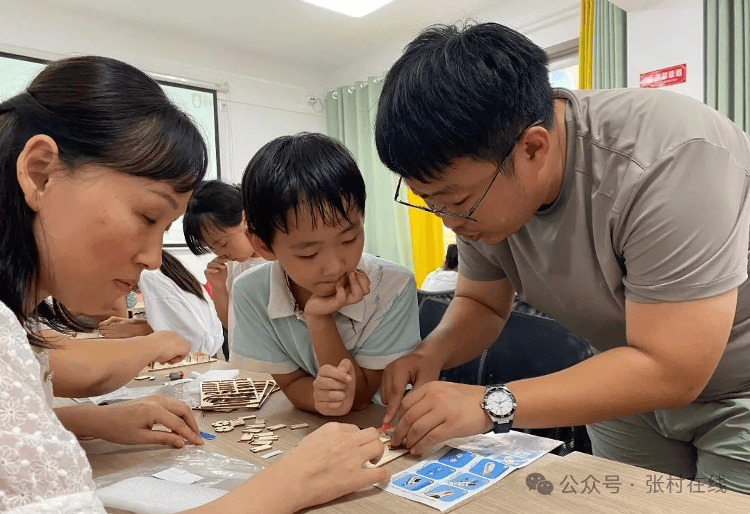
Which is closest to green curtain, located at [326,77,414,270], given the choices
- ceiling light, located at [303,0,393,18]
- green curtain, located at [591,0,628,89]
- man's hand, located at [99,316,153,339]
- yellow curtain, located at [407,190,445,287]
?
yellow curtain, located at [407,190,445,287]

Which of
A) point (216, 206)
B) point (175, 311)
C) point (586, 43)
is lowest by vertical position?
point (175, 311)

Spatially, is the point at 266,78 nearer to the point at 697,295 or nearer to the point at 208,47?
the point at 208,47

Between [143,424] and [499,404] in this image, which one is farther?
[143,424]

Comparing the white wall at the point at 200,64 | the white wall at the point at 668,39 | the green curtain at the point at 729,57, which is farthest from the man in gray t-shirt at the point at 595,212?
the white wall at the point at 200,64

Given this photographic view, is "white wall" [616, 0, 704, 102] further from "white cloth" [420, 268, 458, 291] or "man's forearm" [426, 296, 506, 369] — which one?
"man's forearm" [426, 296, 506, 369]

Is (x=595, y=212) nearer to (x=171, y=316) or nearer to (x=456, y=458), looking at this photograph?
(x=456, y=458)

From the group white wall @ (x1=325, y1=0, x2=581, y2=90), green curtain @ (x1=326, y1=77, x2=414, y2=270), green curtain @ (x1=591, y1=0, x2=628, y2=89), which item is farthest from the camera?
green curtain @ (x1=326, y1=77, x2=414, y2=270)

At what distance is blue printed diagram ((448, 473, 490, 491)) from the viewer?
856 millimetres

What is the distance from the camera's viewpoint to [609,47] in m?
3.67

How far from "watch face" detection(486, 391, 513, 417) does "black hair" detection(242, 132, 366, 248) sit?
0.53 metres

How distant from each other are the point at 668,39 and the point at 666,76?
22cm

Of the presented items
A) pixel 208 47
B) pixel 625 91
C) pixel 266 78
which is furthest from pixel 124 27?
pixel 625 91

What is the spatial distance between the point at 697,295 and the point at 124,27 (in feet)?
17.1

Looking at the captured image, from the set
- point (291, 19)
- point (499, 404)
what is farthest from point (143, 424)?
point (291, 19)
